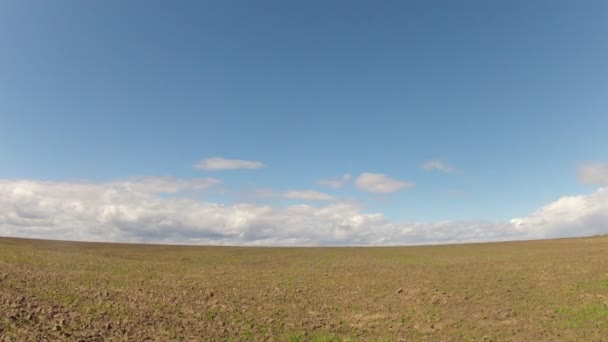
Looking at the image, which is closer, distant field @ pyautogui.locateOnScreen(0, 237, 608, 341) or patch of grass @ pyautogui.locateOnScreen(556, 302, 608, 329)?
distant field @ pyautogui.locateOnScreen(0, 237, 608, 341)

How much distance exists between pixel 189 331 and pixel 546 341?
2087 cm

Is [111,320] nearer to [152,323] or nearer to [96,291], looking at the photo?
[152,323]

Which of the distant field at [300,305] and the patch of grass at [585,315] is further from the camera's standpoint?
the patch of grass at [585,315]

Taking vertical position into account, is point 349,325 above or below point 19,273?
below

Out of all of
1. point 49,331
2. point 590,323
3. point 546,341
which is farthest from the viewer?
point 590,323

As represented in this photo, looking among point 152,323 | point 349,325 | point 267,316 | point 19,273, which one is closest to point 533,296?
point 349,325

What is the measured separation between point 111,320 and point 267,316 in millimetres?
9833

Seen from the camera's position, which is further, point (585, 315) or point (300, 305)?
point (300, 305)

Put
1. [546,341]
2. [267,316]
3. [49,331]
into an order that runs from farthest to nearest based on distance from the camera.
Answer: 1. [267,316]
2. [546,341]
3. [49,331]

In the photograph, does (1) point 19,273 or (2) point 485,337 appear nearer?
(2) point 485,337

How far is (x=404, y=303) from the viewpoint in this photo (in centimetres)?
3133

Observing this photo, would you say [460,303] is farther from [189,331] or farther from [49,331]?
[49,331]

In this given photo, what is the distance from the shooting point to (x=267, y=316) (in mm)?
26750

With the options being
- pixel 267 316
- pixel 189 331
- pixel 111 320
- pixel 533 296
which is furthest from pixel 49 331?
pixel 533 296
